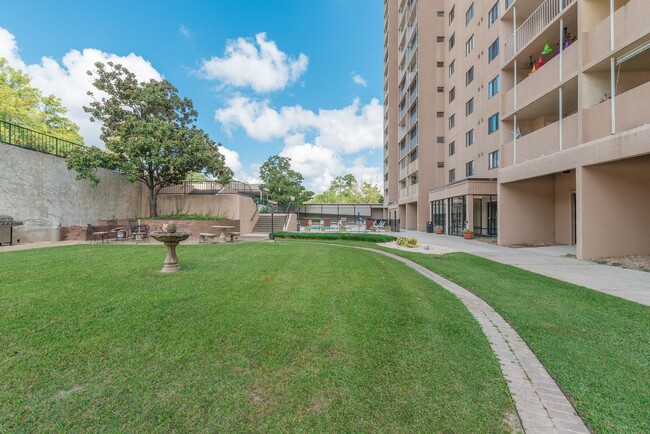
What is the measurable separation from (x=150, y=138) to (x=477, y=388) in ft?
65.5


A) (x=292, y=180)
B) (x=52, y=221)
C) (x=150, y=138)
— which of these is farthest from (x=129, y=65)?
(x=292, y=180)

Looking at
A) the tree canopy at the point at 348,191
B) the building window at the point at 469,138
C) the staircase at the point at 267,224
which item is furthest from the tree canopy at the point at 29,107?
the tree canopy at the point at 348,191

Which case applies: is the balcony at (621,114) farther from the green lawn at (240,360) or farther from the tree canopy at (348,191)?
the tree canopy at (348,191)

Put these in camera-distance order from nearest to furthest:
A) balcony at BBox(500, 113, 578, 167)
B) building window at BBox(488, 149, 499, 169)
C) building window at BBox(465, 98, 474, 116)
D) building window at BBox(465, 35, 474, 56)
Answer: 1. balcony at BBox(500, 113, 578, 167)
2. building window at BBox(488, 149, 499, 169)
3. building window at BBox(465, 35, 474, 56)
4. building window at BBox(465, 98, 474, 116)

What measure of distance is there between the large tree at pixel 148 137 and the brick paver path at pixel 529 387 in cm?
1879

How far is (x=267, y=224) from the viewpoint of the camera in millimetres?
26250

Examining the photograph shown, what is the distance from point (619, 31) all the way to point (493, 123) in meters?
10.8

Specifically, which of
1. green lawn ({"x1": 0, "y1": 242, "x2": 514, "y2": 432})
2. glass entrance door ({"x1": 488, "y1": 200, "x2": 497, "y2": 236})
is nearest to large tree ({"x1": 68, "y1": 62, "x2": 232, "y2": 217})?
green lawn ({"x1": 0, "y1": 242, "x2": 514, "y2": 432})

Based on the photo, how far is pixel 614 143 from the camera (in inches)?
350

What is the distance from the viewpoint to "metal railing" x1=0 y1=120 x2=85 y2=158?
44.1 ft

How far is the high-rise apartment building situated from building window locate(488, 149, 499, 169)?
7cm

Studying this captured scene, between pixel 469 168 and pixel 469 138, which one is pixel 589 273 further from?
pixel 469 138

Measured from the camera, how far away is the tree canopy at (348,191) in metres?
70.5

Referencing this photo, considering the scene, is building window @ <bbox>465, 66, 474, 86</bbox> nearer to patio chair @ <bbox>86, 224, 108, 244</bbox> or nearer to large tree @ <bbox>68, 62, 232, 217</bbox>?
large tree @ <bbox>68, 62, 232, 217</bbox>
